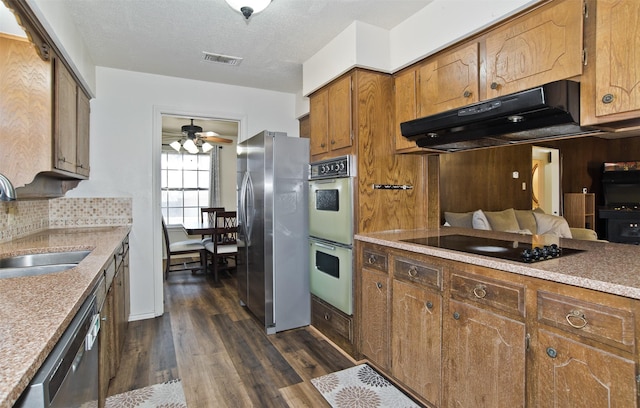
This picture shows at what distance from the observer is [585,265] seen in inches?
53.9

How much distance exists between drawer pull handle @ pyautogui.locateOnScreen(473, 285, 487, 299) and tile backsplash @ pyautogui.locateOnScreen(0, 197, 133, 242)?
3067mm

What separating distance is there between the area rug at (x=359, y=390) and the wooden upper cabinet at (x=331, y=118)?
1.61m

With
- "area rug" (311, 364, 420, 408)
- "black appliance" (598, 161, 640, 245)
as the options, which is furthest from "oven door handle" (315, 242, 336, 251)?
"black appliance" (598, 161, 640, 245)

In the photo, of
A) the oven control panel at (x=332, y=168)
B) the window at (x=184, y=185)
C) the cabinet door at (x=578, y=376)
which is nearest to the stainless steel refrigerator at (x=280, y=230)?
the oven control panel at (x=332, y=168)

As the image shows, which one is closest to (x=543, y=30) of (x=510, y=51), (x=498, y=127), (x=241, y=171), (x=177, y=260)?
(x=510, y=51)

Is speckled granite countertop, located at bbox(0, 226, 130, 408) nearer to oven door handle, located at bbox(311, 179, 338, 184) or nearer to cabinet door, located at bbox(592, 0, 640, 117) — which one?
oven door handle, located at bbox(311, 179, 338, 184)

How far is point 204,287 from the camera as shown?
4.46m

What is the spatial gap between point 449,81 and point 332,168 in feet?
3.35

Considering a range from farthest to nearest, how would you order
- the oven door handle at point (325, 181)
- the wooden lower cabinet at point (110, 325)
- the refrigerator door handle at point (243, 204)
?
the refrigerator door handle at point (243, 204)
the oven door handle at point (325, 181)
the wooden lower cabinet at point (110, 325)

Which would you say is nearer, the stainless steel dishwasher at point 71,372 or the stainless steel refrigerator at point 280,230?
the stainless steel dishwasher at point 71,372

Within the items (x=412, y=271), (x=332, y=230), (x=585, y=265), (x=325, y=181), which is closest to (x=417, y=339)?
(x=412, y=271)

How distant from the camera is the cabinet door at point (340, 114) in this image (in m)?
2.54

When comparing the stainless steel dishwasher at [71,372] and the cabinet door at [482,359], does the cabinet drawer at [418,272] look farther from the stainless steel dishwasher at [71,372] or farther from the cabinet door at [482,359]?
the stainless steel dishwasher at [71,372]

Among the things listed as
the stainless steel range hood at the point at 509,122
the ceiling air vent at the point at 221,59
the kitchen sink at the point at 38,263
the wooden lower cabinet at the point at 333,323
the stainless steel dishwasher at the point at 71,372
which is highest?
the ceiling air vent at the point at 221,59
